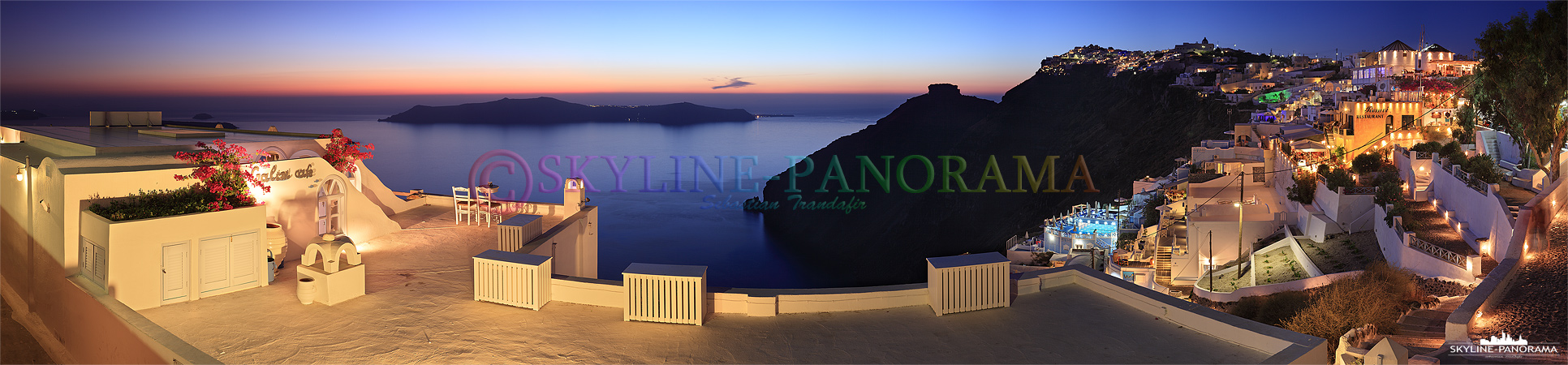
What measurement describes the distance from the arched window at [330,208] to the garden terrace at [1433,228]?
21.1 m

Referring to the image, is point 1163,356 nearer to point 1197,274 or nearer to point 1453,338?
point 1453,338

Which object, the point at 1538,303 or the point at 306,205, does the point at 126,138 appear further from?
the point at 1538,303

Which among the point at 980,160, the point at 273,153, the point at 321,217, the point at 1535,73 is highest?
the point at 1535,73

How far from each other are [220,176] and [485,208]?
3.94m

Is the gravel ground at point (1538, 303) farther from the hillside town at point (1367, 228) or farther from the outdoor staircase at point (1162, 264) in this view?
the outdoor staircase at point (1162, 264)

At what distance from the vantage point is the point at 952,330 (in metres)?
6.47

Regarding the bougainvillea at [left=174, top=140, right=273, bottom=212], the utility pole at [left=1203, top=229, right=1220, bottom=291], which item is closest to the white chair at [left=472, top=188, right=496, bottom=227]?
the bougainvillea at [left=174, top=140, right=273, bottom=212]

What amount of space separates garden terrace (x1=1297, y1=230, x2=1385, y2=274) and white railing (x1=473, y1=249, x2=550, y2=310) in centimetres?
2114

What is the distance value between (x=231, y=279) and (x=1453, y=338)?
14766 mm

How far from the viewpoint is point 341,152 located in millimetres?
11023

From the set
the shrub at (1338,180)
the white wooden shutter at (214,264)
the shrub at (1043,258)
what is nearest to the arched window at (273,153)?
the white wooden shutter at (214,264)

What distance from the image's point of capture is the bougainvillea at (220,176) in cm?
822

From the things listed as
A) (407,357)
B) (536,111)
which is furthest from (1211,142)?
(536,111)

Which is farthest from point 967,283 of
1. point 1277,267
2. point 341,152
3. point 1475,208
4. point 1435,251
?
point 1277,267
